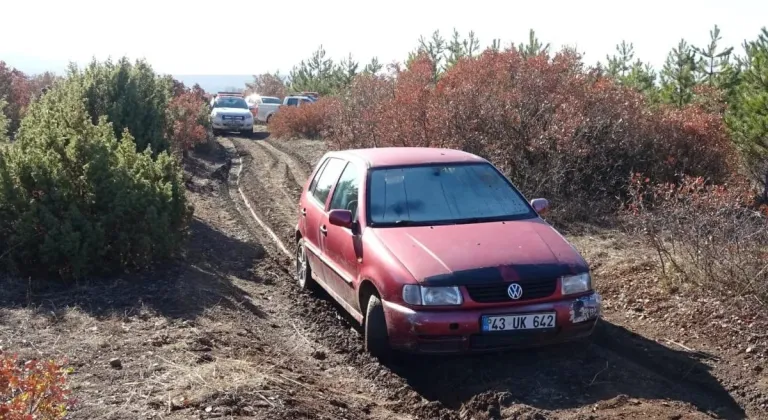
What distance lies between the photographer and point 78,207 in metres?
8.33

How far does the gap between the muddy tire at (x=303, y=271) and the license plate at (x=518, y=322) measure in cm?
317

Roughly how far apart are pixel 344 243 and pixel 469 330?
68.5 inches

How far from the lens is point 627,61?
2967 centimetres

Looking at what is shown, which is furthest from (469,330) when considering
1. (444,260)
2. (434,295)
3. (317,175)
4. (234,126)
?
(234,126)

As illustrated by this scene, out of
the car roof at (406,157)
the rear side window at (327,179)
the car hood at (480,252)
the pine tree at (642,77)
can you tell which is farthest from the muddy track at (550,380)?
the pine tree at (642,77)

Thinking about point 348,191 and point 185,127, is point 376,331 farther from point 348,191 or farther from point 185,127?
point 185,127

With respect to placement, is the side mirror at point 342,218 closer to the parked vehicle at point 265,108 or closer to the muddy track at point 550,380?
the muddy track at point 550,380

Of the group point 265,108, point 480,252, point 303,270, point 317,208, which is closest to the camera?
point 480,252

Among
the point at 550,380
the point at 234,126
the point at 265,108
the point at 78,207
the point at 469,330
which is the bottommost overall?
the point at 550,380

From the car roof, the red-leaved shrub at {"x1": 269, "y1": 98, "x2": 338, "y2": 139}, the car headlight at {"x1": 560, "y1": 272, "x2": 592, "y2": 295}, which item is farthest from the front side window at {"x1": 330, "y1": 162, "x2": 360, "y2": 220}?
the red-leaved shrub at {"x1": 269, "y1": 98, "x2": 338, "y2": 139}

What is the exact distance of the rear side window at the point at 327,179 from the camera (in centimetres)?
809

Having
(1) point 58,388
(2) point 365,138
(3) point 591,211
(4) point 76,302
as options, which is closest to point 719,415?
(1) point 58,388

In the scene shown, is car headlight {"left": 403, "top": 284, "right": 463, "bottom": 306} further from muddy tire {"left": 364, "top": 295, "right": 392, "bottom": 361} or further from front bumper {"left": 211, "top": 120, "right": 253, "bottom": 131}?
front bumper {"left": 211, "top": 120, "right": 253, "bottom": 131}

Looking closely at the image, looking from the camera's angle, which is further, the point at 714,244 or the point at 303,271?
the point at 303,271
